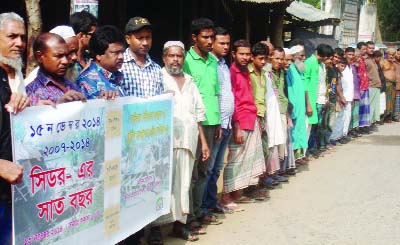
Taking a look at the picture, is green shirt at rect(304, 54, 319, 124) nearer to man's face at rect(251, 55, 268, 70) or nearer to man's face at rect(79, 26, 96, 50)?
man's face at rect(251, 55, 268, 70)

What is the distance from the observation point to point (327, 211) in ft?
20.2

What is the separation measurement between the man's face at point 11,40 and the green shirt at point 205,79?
87.0 inches

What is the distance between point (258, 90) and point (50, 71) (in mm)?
3521

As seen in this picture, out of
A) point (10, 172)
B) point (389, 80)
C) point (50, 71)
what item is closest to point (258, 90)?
point (50, 71)

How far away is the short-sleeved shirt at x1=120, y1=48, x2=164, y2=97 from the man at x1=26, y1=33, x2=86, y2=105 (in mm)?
976

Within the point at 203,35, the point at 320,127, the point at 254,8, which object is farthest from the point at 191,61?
A: the point at 254,8

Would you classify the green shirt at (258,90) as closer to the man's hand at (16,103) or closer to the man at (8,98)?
the man at (8,98)

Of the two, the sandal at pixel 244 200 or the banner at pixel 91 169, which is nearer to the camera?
the banner at pixel 91 169

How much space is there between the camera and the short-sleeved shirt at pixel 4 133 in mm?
2934

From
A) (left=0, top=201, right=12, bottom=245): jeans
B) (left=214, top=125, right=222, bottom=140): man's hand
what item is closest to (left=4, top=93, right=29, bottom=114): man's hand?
(left=0, top=201, right=12, bottom=245): jeans

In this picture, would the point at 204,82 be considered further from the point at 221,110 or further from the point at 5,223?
the point at 5,223

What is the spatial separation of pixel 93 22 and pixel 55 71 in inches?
46.9

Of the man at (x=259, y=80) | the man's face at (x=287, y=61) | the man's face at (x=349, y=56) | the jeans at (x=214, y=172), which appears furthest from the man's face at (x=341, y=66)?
the jeans at (x=214, y=172)

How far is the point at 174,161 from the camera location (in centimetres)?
484
